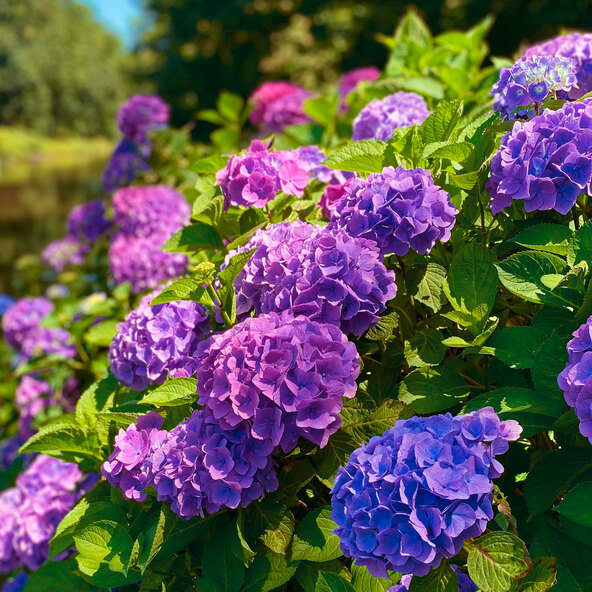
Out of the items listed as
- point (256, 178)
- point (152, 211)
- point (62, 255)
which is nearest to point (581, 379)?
point (256, 178)

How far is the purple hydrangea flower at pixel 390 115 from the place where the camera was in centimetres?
195

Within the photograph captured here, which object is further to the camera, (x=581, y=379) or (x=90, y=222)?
(x=90, y=222)

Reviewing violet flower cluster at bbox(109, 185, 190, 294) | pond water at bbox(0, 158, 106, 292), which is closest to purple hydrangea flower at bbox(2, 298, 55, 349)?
violet flower cluster at bbox(109, 185, 190, 294)

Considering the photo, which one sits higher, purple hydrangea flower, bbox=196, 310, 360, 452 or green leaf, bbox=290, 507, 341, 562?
purple hydrangea flower, bbox=196, 310, 360, 452

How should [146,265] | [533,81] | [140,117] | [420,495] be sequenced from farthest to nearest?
1. [140,117]
2. [146,265]
3. [533,81]
4. [420,495]

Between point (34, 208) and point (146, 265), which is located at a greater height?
point (146, 265)

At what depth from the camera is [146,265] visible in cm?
296

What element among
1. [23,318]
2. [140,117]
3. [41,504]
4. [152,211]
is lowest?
[23,318]

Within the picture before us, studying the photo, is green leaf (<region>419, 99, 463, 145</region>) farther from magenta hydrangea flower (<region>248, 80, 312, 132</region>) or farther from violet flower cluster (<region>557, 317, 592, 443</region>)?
magenta hydrangea flower (<region>248, 80, 312, 132</region>)

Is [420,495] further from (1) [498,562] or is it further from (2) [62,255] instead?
(2) [62,255]

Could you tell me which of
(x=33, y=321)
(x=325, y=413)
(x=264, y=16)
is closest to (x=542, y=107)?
(x=325, y=413)

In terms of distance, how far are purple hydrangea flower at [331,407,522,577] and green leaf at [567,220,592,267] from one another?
331mm

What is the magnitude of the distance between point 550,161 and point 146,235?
7.22ft

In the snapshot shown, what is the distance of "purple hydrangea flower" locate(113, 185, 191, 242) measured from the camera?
308 centimetres
